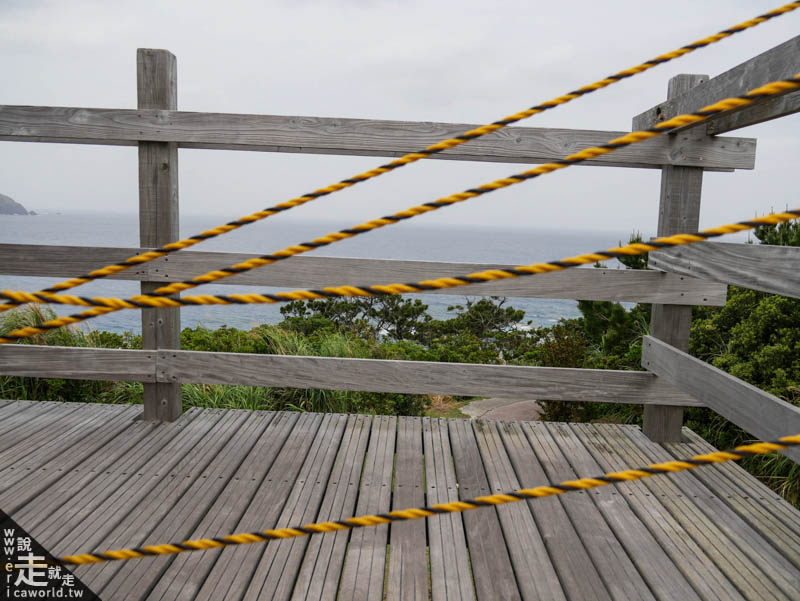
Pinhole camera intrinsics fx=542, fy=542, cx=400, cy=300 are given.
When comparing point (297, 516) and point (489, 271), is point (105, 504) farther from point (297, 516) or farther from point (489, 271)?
point (489, 271)

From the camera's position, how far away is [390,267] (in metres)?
2.82

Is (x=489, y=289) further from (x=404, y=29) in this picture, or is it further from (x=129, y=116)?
(x=404, y=29)

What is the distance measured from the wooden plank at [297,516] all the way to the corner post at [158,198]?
954 mm

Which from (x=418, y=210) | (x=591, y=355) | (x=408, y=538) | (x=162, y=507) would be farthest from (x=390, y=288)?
(x=591, y=355)

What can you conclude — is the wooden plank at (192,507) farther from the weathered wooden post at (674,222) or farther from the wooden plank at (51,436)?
the weathered wooden post at (674,222)

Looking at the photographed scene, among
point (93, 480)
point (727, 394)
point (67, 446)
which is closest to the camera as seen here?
point (727, 394)

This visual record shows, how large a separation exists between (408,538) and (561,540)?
557 millimetres

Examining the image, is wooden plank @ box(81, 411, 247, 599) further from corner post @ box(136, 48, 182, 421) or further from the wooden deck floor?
corner post @ box(136, 48, 182, 421)

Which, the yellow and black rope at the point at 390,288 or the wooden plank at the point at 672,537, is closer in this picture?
the yellow and black rope at the point at 390,288

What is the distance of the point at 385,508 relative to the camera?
2162mm

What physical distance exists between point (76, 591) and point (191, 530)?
16.1 inches

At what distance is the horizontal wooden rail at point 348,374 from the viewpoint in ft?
9.35

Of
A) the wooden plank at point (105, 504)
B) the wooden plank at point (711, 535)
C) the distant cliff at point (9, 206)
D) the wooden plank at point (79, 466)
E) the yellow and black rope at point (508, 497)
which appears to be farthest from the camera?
the distant cliff at point (9, 206)

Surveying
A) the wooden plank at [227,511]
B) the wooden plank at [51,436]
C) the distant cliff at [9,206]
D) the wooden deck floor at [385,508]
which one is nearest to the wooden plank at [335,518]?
the wooden deck floor at [385,508]
